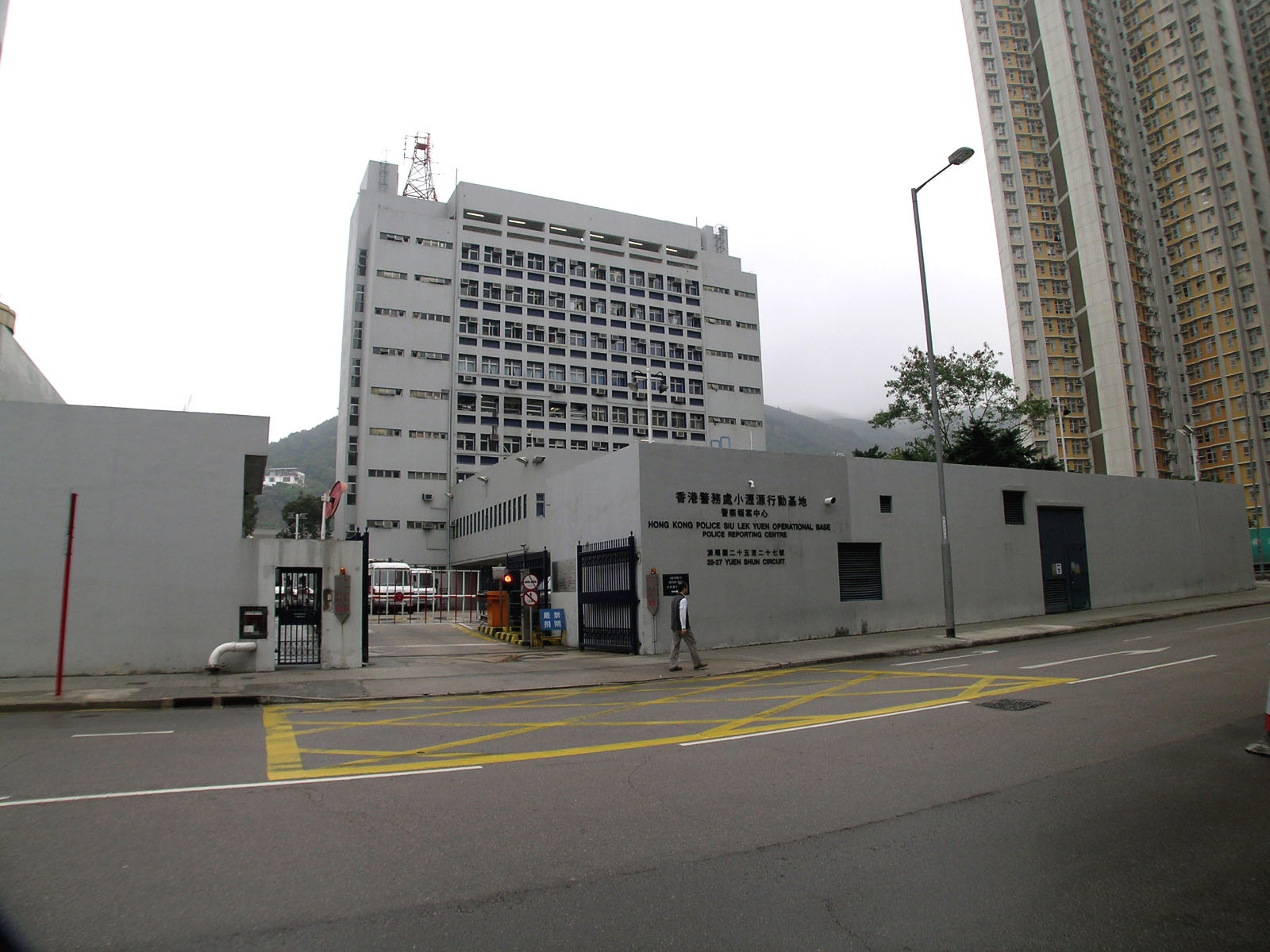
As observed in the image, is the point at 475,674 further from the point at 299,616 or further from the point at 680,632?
the point at 680,632

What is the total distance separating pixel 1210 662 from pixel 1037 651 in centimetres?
404

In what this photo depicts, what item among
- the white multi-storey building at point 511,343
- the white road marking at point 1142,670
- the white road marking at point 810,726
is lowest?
the white road marking at point 810,726

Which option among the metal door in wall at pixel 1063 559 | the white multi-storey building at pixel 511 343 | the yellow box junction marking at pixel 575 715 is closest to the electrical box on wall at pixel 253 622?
the yellow box junction marking at pixel 575 715

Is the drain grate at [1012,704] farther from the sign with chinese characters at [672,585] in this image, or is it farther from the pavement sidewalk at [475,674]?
the sign with chinese characters at [672,585]

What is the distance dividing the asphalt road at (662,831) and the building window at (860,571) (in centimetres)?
1256

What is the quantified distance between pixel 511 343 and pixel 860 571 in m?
64.7

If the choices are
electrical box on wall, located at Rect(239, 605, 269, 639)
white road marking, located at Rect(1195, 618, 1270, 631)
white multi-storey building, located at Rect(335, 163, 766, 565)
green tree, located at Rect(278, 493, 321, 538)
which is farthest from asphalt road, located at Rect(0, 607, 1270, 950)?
green tree, located at Rect(278, 493, 321, 538)

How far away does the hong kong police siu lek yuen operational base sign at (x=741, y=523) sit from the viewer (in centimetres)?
2070

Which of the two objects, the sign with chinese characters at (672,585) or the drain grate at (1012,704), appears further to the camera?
the sign with chinese characters at (672,585)

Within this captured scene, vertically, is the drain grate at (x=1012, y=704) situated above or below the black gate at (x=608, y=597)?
below

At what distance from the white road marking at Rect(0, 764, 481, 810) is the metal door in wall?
26098mm

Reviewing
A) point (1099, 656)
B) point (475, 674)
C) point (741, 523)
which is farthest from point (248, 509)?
point (1099, 656)

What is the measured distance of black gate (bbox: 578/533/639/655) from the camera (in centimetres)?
2011

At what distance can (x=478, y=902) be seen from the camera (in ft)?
13.4
